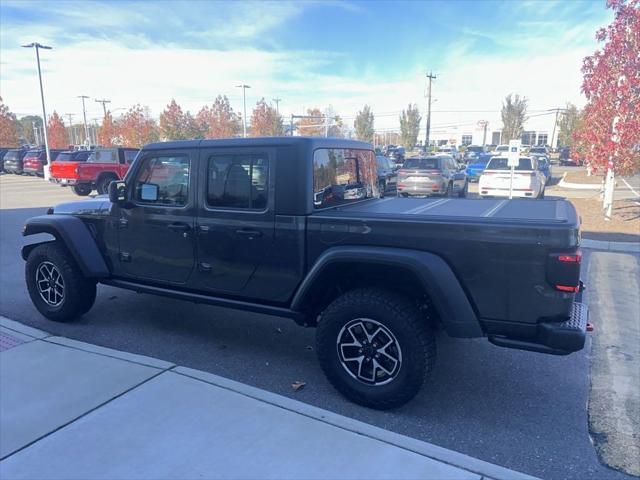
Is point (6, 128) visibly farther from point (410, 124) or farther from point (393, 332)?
point (393, 332)

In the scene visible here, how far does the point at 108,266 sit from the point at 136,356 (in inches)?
46.0

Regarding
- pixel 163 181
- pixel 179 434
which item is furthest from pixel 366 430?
pixel 163 181

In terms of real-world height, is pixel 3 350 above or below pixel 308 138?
below

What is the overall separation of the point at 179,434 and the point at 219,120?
49316 mm

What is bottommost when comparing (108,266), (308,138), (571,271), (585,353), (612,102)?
(585,353)

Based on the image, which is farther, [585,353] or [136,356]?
[585,353]

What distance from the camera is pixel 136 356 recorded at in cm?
409

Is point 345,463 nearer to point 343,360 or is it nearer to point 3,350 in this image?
point 343,360

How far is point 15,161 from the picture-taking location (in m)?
31.9

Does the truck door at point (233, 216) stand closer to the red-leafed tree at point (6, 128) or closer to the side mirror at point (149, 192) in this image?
the side mirror at point (149, 192)

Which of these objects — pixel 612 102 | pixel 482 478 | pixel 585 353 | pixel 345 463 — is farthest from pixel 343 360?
pixel 612 102

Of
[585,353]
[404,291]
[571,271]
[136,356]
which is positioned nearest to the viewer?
[571,271]

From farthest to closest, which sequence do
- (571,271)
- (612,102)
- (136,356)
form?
(612,102) → (136,356) → (571,271)

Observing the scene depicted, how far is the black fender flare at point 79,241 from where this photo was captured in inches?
185
